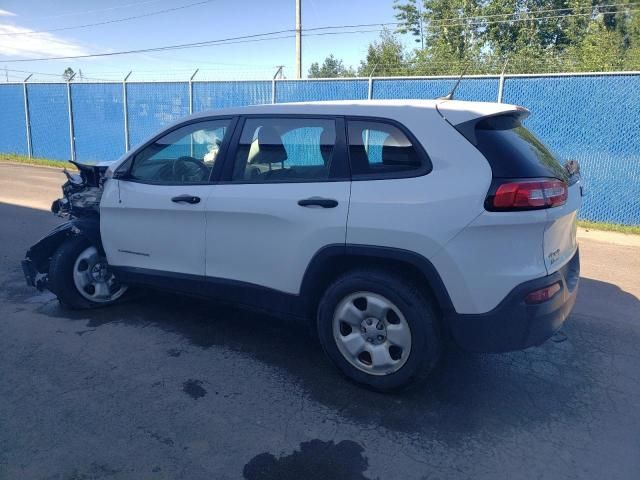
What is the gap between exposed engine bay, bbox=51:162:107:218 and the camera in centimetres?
457

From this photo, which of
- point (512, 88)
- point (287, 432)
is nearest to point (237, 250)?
point (287, 432)

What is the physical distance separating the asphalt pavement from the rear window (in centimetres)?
147

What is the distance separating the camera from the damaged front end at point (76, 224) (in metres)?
4.51

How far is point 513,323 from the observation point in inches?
114

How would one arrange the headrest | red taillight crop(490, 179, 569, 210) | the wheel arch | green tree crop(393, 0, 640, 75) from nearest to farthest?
red taillight crop(490, 179, 569, 210), the wheel arch, the headrest, green tree crop(393, 0, 640, 75)

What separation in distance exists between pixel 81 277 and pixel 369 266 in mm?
2800

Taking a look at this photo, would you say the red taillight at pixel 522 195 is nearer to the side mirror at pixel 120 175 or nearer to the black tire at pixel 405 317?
the black tire at pixel 405 317

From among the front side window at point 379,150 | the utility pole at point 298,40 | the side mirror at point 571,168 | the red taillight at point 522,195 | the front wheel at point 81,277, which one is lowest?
the front wheel at point 81,277

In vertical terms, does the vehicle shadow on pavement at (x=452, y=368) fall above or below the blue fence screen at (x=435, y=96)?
below

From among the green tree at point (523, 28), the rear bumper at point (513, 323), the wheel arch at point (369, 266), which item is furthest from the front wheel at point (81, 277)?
the green tree at point (523, 28)

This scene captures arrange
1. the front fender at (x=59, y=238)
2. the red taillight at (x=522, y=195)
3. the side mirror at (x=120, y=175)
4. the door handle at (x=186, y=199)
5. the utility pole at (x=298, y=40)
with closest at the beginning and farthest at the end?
the red taillight at (x=522, y=195) → the door handle at (x=186, y=199) → the side mirror at (x=120, y=175) → the front fender at (x=59, y=238) → the utility pole at (x=298, y=40)

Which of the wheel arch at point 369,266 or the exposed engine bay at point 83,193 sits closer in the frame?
the wheel arch at point 369,266

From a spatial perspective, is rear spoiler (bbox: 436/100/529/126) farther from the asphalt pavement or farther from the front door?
the asphalt pavement

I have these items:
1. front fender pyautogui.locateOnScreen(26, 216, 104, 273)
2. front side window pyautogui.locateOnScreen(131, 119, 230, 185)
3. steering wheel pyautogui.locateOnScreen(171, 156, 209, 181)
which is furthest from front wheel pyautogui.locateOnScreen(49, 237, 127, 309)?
steering wheel pyautogui.locateOnScreen(171, 156, 209, 181)
